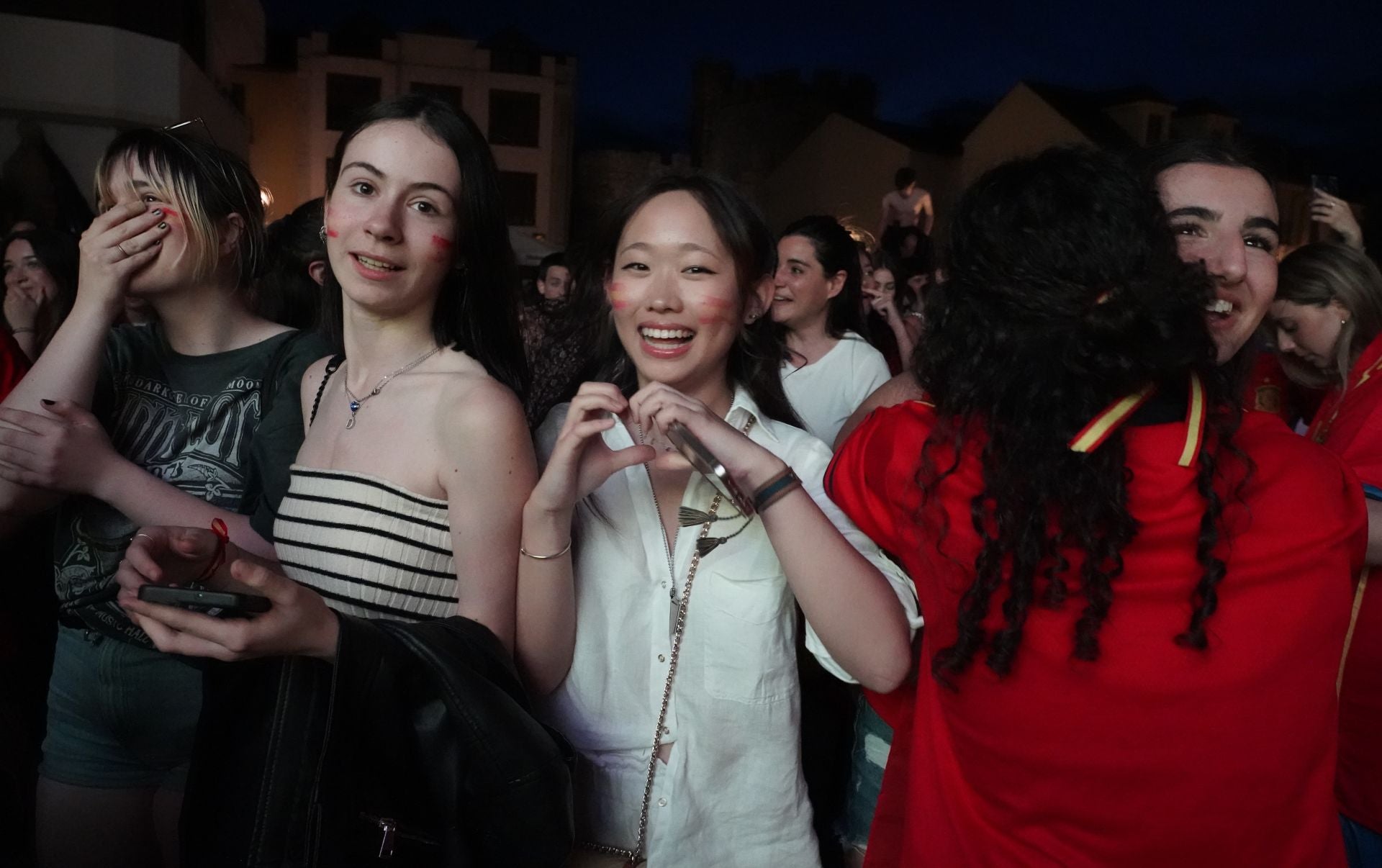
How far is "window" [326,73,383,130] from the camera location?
19078mm

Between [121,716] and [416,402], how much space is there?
892 millimetres

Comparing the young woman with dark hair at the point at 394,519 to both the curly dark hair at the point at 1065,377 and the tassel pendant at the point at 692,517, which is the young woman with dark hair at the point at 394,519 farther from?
the curly dark hair at the point at 1065,377

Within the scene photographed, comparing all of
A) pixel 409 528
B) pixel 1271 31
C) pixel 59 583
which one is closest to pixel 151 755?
pixel 59 583

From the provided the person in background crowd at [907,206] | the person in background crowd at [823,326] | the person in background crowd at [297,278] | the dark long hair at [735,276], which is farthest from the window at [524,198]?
the dark long hair at [735,276]

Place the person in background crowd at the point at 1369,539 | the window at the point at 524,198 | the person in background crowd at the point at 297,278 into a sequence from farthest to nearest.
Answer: the window at the point at 524,198 → the person in background crowd at the point at 297,278 → the person in background crowd at the point at 1369,539

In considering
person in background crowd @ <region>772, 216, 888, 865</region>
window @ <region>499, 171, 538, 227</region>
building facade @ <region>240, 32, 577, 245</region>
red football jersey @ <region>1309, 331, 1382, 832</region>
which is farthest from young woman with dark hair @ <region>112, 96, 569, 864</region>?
window @ <region>499, 171, 538, 227</region>

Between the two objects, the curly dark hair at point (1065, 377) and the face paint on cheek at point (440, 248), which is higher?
the face paint on cheek at point (440, 248)

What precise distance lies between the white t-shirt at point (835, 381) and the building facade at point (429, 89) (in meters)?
16.1

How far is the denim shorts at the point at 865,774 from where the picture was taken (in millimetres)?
1705

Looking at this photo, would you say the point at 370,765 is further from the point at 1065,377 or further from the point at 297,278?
the point at 297,278

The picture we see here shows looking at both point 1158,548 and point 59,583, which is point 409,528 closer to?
point 59,583

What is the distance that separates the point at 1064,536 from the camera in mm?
1279

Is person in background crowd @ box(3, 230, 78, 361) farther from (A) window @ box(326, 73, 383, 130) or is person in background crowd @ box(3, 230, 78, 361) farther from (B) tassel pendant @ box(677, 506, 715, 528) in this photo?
(A) window @ box(326, 73, 383, 130)

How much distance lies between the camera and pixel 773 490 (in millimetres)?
1347
